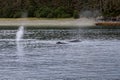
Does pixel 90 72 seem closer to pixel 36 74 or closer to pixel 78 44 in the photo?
pixel 36 74

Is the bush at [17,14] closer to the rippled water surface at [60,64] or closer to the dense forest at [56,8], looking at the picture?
the dense forest at [56,8]

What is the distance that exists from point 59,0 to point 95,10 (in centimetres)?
1515

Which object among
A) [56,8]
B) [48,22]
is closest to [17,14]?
[56,8]

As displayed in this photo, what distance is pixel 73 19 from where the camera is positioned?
160 m

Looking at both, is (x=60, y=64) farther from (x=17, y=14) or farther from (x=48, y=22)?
(x=17, y=14)

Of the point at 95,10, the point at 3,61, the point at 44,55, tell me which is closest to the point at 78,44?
the point at 44,55

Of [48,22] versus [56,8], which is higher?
[56,8]

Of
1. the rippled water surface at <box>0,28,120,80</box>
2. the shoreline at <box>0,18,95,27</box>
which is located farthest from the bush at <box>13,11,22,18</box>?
the rippled water surface at <box>0,28,120,80</box>

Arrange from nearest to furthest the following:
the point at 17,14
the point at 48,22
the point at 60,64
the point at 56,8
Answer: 1. the point at 60,64
2. the point at 48,22
3. the point at 17,14
4. the point at 56,8

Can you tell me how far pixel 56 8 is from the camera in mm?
176250

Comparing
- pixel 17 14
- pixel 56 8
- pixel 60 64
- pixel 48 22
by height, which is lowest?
pixel 48 22

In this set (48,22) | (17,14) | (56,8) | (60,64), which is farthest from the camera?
(56,8)

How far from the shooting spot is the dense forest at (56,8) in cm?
16318

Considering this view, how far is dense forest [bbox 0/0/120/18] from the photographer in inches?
6424
